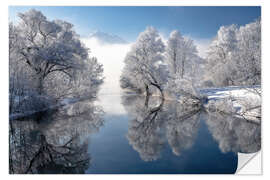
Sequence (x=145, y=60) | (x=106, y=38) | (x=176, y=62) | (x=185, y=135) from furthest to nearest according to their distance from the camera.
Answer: (x=176, y=62)
(x=145, y=60)
(x=106, y=38)
(x=185, y=135)

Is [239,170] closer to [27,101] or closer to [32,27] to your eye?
[27,101]

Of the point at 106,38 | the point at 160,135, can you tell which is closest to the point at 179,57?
the point at 106,38

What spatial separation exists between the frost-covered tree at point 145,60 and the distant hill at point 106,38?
1018cm

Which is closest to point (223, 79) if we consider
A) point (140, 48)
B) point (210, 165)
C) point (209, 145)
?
point (140, 48)

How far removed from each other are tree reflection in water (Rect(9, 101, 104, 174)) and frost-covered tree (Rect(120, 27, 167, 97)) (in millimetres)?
11144

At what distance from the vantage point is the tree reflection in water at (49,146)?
4410 mm

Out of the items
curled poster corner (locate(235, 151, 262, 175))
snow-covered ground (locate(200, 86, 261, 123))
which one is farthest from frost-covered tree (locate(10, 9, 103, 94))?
curled poster corner (locate(235, 151, 262, 175))

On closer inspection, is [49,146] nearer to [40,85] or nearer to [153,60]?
[40,85]

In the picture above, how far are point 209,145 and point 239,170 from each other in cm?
162

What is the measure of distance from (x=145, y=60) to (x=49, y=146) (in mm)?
14759

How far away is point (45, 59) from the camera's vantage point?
38.3ft

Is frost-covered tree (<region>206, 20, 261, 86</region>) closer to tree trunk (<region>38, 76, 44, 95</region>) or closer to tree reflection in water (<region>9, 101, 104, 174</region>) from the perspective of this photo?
tree reflection in water (<region>9, 101, 104, 174</region>)

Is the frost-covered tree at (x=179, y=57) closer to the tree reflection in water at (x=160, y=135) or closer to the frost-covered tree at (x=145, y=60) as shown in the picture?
the frost-covered tree at (x=145, y=60)

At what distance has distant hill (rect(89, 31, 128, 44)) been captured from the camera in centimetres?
812
